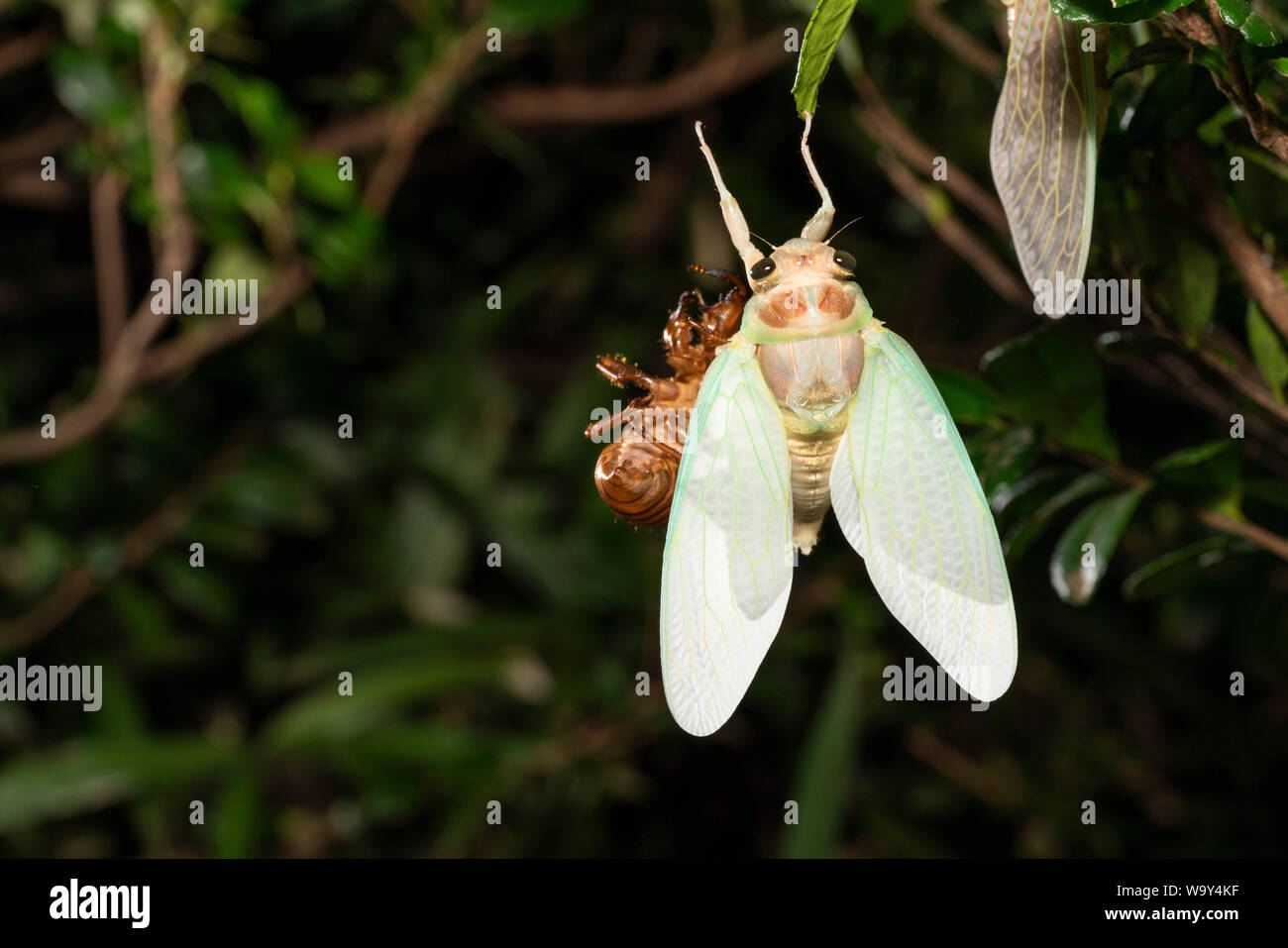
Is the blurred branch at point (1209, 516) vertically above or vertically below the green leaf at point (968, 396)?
below

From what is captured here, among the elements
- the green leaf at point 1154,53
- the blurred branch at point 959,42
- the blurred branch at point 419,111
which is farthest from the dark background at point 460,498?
the green leaf at point 1154,53

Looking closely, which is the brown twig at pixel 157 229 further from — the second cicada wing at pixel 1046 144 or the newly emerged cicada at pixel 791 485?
the second cicada wing at pixel 1046 144

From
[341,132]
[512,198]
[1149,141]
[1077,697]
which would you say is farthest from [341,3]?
[1077,697]

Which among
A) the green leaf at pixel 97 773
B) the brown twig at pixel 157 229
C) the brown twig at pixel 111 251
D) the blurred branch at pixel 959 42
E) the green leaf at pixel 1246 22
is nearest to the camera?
the green leaf at pixel 1246 22

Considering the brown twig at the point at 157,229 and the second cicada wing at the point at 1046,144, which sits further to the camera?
the brown twig at the point at 157,229

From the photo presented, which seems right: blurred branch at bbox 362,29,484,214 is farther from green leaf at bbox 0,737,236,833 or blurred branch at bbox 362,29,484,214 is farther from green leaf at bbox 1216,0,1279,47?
green leaf at bbox 1216,0,1279,47

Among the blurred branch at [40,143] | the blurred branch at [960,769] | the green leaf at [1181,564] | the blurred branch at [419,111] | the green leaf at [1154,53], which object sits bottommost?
the blurred branch at [960,769]

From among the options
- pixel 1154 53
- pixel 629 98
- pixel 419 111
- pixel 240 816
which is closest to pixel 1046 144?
pixel 1154 53
